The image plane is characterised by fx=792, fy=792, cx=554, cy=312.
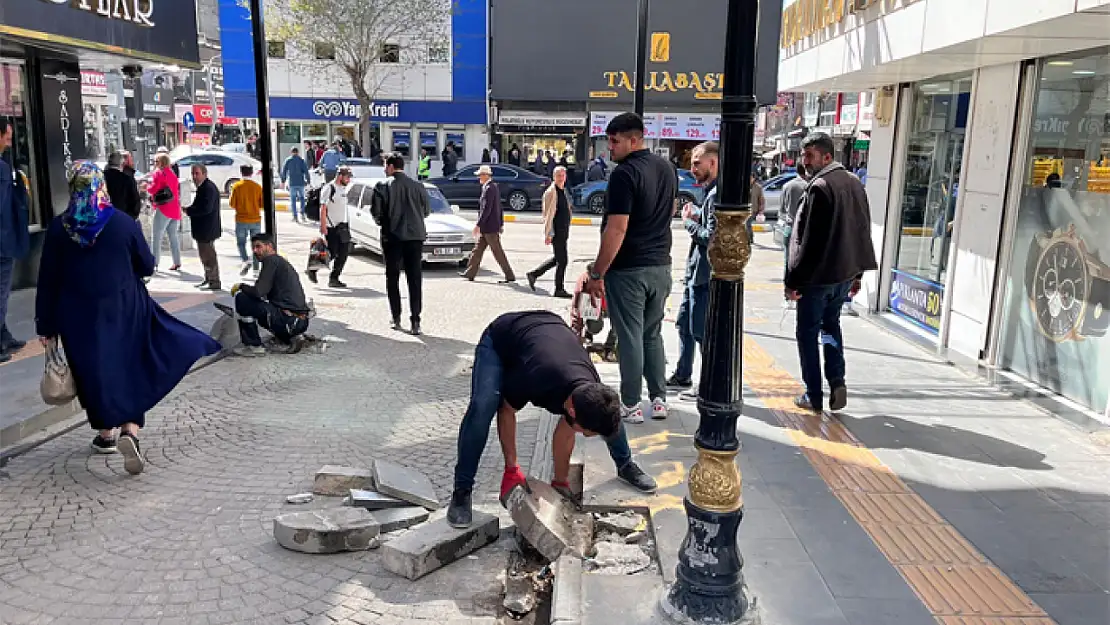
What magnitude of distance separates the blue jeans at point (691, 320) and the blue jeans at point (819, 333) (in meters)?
0.74

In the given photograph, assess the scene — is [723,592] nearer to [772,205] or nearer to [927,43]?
[927,43]

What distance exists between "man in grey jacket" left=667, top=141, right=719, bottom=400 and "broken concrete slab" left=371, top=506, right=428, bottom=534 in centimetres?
249

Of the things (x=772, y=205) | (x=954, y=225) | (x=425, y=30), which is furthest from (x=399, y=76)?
(x=954, y=225)

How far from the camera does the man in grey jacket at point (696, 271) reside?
5793 millimetres

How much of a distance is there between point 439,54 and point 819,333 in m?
29.1

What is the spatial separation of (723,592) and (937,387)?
14.6 ft

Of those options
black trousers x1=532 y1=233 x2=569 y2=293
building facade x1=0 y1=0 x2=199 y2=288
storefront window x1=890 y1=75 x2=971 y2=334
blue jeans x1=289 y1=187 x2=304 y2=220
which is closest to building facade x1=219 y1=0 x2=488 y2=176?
blue jeans x1=289 y1=187 x2=304 y2=220

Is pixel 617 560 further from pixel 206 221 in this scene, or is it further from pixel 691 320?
pixel 206 221

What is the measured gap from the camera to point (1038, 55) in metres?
6.46

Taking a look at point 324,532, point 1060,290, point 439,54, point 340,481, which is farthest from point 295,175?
point 1060,290

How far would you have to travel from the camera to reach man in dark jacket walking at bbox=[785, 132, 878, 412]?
18.3ft

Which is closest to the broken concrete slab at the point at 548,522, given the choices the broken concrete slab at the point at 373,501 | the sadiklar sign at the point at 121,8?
the broken concrete slab at the point at 373,501

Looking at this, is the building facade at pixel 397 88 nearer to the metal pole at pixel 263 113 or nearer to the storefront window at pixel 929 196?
the metal pole at pixel 263 113

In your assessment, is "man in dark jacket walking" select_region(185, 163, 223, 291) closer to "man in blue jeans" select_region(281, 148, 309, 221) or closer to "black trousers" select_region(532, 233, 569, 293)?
"black trousers" select_region(532, 233, 569, 293)
